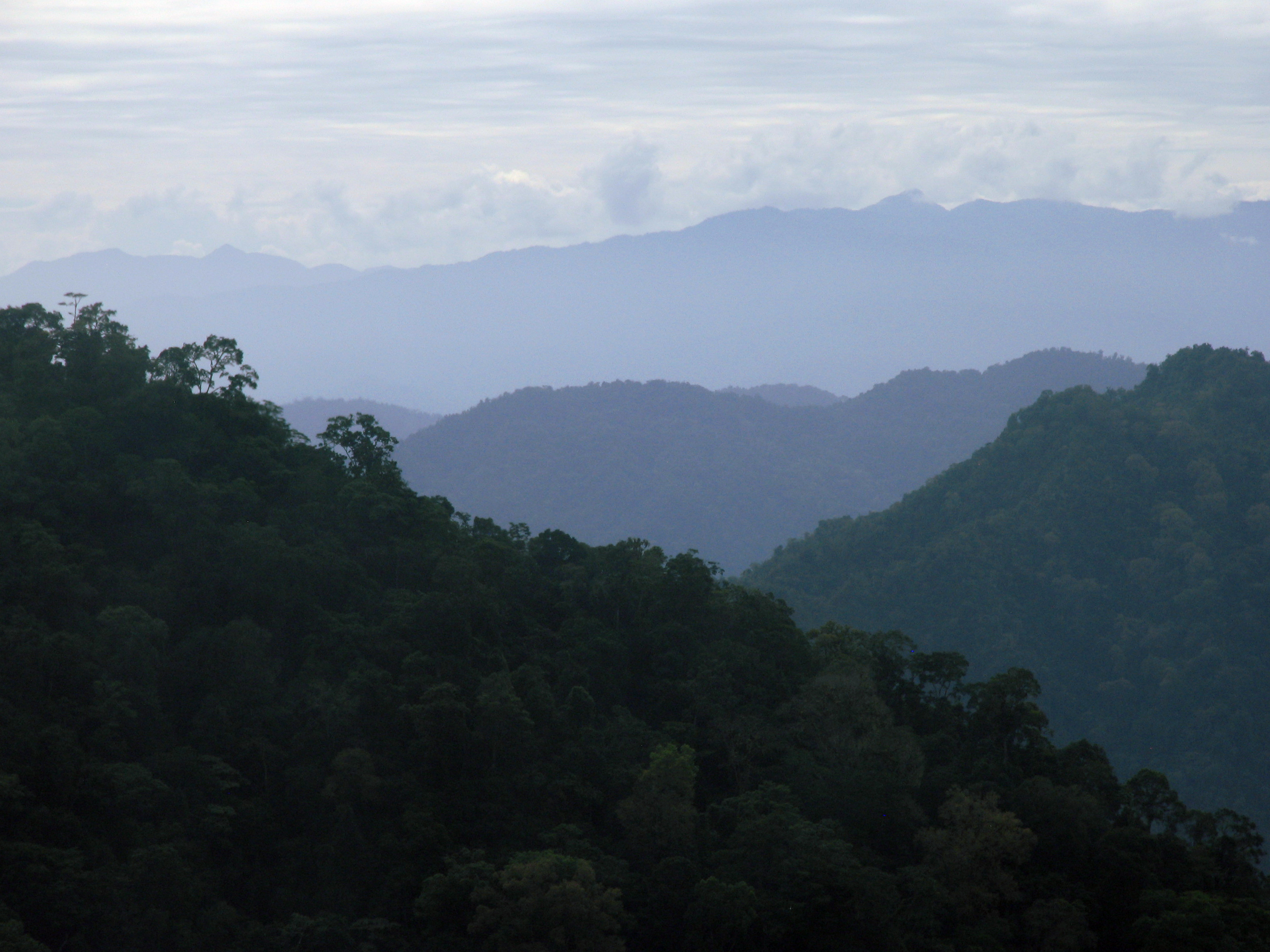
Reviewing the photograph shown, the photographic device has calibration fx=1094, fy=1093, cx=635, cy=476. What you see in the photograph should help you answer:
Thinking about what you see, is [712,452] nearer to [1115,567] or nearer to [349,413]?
[349,413]

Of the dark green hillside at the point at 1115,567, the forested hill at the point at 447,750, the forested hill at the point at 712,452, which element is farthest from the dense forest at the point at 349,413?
the forested hill at the point at 447,750

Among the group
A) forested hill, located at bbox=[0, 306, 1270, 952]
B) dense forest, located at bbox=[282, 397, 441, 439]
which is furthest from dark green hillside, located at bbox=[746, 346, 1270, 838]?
dense forest, located at bbox=[282, 397, 441, 439]

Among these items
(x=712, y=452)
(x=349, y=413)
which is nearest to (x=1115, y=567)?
(x=712, y=452)

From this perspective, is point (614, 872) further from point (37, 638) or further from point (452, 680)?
point (37, 638)

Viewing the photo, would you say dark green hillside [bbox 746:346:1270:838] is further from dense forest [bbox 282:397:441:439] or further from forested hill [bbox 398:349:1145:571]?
dense forest [bbox 282:397:441:439]

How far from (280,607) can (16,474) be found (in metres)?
5.81

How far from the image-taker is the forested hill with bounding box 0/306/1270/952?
51.5 ft

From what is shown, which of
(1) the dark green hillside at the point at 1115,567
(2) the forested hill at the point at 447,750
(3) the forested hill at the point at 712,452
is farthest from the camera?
(3) the forested hill at the point at 712,452

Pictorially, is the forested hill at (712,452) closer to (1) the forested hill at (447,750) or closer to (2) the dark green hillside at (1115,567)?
(2) the dark green hillside at (1115,567)

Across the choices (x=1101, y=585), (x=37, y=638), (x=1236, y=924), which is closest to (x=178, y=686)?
(x=37, y=638)

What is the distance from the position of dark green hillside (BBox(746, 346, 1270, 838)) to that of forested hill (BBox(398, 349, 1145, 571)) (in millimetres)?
43665

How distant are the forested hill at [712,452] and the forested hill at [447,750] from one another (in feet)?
247

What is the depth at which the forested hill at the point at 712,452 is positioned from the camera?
354ft

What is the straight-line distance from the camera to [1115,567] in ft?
173
